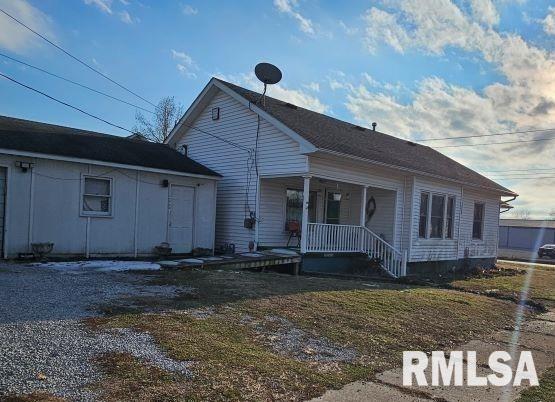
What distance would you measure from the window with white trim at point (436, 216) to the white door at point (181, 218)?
27.6 ft

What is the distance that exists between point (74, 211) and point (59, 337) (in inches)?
329

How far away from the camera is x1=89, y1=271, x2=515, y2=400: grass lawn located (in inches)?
167

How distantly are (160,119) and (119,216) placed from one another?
29.7 m

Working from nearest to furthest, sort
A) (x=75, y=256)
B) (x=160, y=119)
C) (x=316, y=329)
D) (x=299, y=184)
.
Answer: (x=316, y=329)
(x=75, y=256)
(x=299, y=184)
(x=160, y=119)

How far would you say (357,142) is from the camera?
17.0 m

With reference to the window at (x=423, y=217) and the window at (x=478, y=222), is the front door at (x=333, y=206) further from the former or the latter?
the window at (x=478, y=222)

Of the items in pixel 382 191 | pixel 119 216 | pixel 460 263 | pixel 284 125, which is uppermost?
pixel 284 125

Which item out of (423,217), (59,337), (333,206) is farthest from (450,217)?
A: (59,337)

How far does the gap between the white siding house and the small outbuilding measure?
1.23 m

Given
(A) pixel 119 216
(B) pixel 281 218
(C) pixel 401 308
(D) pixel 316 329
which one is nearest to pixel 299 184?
(B) pixel 281 218

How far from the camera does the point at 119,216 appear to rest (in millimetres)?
13539

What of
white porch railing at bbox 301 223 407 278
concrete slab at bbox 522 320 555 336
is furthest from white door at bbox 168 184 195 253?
concrete slab at bbox 522 320 555 336

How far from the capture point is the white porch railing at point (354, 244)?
1449 centimetres

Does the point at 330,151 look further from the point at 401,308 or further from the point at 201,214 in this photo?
the point at 401,308
